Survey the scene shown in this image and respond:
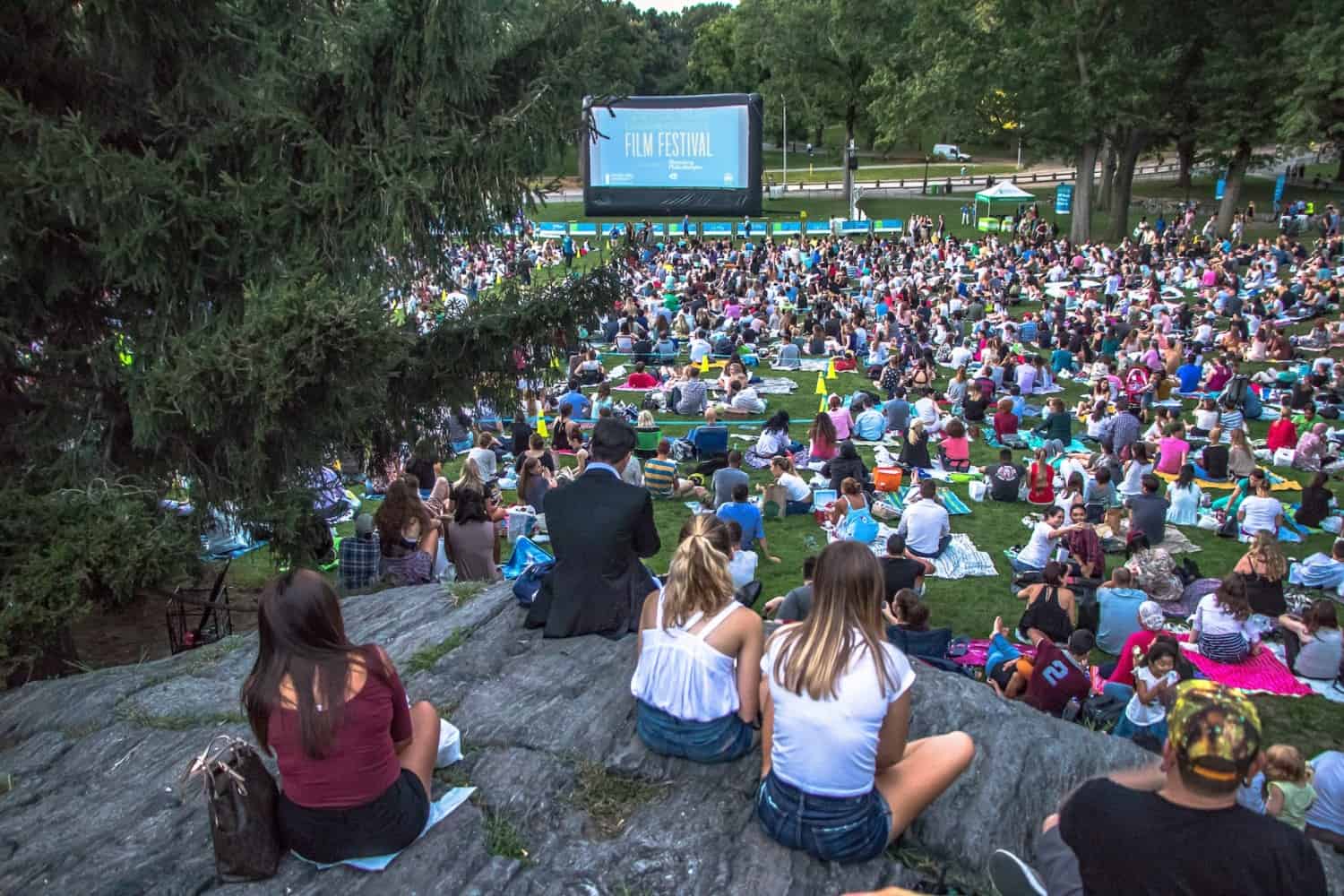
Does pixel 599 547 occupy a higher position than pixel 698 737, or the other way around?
pixel 599 547

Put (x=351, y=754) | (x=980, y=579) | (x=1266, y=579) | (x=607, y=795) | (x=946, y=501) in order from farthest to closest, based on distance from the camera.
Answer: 1. (x=946, y=501)
2. (x=980, y=579)
3. (x=1266, y=579)
4. (x=607, y=795)
5. (x=351, y=754)

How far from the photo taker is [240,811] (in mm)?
3584

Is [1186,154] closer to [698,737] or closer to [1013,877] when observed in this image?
[698,737]

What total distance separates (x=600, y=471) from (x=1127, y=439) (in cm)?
1109

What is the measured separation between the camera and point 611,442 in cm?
511

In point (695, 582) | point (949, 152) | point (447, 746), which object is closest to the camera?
point (695, 582)

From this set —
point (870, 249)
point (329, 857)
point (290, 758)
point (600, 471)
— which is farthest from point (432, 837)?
point (870, 249)

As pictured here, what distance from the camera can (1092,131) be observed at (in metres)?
35.3

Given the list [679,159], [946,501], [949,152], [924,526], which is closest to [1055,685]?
[924,526]

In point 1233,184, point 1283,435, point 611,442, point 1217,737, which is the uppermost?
point 1233,184

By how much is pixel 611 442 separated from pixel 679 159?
3272 cm

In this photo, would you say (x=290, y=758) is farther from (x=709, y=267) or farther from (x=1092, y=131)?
(x=1092, y=131)

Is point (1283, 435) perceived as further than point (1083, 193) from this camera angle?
No

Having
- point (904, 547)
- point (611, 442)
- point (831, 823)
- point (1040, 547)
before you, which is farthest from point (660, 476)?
point (831, 823)
